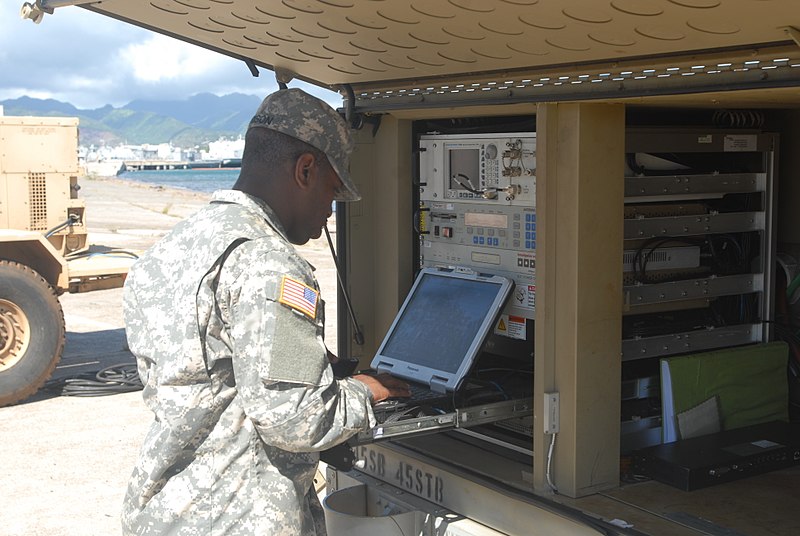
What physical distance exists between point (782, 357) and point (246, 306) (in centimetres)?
234

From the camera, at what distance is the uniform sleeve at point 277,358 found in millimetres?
2191

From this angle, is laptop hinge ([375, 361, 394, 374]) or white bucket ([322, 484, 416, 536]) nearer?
white bucket ([322, 484, 416, 536])

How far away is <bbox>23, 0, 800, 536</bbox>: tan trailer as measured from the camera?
8.51ft

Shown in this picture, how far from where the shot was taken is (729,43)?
2.34 m

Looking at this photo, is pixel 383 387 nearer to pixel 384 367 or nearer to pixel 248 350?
pixel 248 350

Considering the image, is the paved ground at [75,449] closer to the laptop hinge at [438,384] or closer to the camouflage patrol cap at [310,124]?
the laptop hinge at [438,384]

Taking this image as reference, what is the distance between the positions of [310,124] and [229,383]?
67cm

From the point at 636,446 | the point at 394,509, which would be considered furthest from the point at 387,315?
the point at 636,446

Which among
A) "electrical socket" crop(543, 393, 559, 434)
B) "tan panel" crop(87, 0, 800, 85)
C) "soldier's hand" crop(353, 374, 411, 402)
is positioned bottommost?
"electrical socket" crop(543, 393, 559, 434)

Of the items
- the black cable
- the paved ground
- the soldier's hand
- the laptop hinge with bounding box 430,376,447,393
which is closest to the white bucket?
the laptop hinge with bounding box 430,376,447,393

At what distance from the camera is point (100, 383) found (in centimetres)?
770

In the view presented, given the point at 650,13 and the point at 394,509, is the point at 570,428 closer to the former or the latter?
the point at 394,509

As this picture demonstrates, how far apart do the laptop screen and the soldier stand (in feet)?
2.78

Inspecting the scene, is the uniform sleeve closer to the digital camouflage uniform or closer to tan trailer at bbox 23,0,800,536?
the digital camouflage uniform
